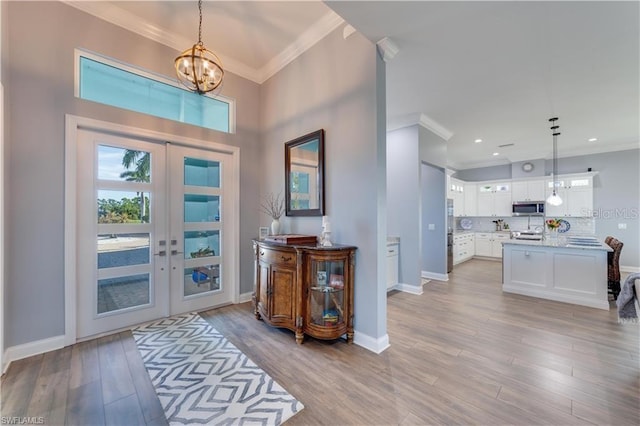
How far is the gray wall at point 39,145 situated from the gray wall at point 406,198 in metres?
4.48

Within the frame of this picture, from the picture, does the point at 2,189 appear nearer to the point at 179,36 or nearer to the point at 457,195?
the point at 179,36

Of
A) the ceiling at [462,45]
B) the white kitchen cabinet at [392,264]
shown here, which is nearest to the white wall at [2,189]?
the ceiling at [462,45]

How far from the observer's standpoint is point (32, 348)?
7.93ft

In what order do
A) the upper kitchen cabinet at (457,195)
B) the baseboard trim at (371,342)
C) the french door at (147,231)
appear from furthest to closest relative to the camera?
the upper kitchen cabinet at (457,195)
the french door at (147,231)
the baseboard trim at (371,342)

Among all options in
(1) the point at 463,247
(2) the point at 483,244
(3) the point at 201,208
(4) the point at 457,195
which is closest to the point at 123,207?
(3) the point at 201,208

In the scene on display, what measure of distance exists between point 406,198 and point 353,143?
254 cm

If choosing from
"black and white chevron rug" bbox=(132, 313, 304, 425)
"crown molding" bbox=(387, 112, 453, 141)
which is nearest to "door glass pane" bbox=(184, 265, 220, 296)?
"black and white chevron rug" bbox=(132, 313, 304, 425)

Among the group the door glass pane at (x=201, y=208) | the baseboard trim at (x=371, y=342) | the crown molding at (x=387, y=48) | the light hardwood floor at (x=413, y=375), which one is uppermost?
the crown molding at (x=387, y=48)

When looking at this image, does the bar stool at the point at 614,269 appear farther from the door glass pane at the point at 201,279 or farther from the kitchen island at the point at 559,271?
the door glass pane at the point at 201,279

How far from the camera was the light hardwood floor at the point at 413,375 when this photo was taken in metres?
1.75

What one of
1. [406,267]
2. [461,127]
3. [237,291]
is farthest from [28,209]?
[461,127]

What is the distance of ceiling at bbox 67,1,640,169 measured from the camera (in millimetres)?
2305

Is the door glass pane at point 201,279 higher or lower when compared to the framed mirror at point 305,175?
lower

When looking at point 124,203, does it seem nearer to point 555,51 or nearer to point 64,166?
point 64,166
